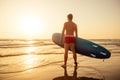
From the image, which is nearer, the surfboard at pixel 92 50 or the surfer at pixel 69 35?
the surfer at pixel 69 35

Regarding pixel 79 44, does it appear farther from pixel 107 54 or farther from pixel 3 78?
pixel 3 78

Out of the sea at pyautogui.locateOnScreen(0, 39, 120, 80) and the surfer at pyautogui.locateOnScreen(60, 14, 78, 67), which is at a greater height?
the surfer at pyautogui.locateOnScreen(60, 14, 78, 67)

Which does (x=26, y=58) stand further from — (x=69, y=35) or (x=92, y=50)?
(x=69, y=35)

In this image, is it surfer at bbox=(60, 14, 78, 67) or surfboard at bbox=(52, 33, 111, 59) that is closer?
surfer at bbox=(60, 14, 78, 67)

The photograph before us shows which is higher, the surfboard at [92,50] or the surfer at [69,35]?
the surfer at [69,35]

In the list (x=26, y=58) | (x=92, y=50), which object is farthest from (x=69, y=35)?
(x=26, y=58)

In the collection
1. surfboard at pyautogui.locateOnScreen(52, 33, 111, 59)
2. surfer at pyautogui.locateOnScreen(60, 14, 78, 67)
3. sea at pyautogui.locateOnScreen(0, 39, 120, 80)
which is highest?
surfer at pyautogui.locateOnScreen(60, 14, 78, 67)

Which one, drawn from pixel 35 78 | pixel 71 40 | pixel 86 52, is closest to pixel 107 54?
pixel 86 52

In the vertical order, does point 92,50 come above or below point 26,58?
above

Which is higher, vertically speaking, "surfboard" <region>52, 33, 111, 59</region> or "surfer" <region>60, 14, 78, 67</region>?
"surfer" <region>60, 14, 78, 67</region>

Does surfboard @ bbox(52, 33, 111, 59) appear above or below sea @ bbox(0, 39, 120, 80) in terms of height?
above

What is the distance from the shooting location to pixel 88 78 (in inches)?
221

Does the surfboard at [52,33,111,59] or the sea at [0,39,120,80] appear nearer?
the sea at [0,39,120,80]

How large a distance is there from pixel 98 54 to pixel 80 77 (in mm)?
3589
